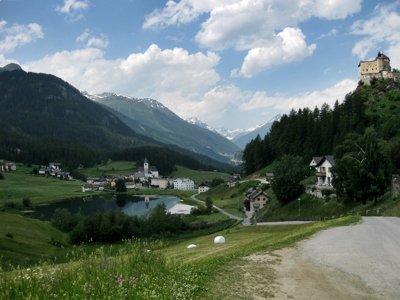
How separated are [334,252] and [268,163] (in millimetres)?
155150

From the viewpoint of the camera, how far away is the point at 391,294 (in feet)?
52.3

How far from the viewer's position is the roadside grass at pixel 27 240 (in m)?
68.3

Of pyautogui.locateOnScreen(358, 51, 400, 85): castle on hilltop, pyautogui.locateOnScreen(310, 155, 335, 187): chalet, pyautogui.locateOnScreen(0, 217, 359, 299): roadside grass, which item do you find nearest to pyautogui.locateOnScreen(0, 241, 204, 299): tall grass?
pyautogui.locateOnScreen(0, 217, 359, 299): roadside grass

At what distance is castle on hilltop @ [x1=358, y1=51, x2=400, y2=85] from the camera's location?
185250 mm

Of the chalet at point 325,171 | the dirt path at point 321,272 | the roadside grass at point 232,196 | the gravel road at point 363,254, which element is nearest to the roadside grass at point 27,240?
the gravel road at point 363,254

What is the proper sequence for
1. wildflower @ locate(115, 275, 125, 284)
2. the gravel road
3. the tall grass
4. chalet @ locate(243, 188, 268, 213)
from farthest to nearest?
chalet @ locate(243, 188, 268, 213)
the gravel road
wildflower @ locate(115, 275, 125, 284)
the tall grass

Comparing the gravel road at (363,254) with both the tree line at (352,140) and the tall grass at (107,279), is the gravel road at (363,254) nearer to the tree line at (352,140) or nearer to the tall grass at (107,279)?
the tall grass at (107,279)

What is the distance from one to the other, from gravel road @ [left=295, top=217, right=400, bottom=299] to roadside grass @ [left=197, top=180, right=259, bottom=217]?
297 ft

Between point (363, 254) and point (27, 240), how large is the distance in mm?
71876

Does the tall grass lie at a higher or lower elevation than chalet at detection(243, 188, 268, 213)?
higher

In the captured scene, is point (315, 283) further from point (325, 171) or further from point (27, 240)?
point (325, 171)

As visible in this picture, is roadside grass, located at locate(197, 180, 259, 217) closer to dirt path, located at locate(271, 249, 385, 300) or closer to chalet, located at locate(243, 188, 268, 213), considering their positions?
chalet, located at locate(243, 188, 268, 213)

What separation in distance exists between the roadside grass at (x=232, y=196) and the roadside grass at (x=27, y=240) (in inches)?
1962

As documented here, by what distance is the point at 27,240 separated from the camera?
81500 mm
